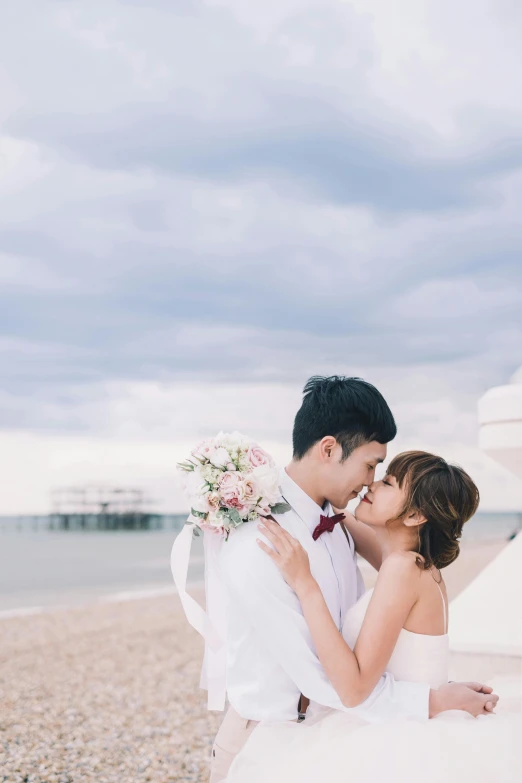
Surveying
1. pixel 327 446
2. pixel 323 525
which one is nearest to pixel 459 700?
pixel 323 525

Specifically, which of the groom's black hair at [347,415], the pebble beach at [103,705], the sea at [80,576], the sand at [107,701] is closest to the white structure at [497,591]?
the sand at [107,701]

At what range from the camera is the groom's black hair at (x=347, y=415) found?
2.72m

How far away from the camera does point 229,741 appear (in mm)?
2746

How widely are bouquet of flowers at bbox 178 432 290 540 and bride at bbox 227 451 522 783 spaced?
0.09 m

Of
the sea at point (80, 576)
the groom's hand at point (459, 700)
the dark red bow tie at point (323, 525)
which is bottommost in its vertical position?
the sea at point (80, 576)

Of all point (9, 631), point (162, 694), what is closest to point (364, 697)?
point (162, 694)

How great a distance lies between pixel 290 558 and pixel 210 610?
52 centimetres

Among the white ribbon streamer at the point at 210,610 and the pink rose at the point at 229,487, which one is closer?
the pink rose at the point at 229,487

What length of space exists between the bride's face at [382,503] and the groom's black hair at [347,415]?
0.58 ft

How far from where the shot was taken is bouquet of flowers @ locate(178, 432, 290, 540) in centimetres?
268

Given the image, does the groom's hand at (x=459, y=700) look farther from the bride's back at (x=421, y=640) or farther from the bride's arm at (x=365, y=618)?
the bride's arm at (x=365, y=618)

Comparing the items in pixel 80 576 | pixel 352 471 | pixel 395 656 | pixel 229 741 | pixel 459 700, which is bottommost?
pixel 80 576

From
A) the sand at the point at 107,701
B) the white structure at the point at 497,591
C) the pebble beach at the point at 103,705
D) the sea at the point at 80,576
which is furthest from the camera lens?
the sea at the point at 80,576

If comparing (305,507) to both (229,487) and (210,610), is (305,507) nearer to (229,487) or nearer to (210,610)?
(229,487)
